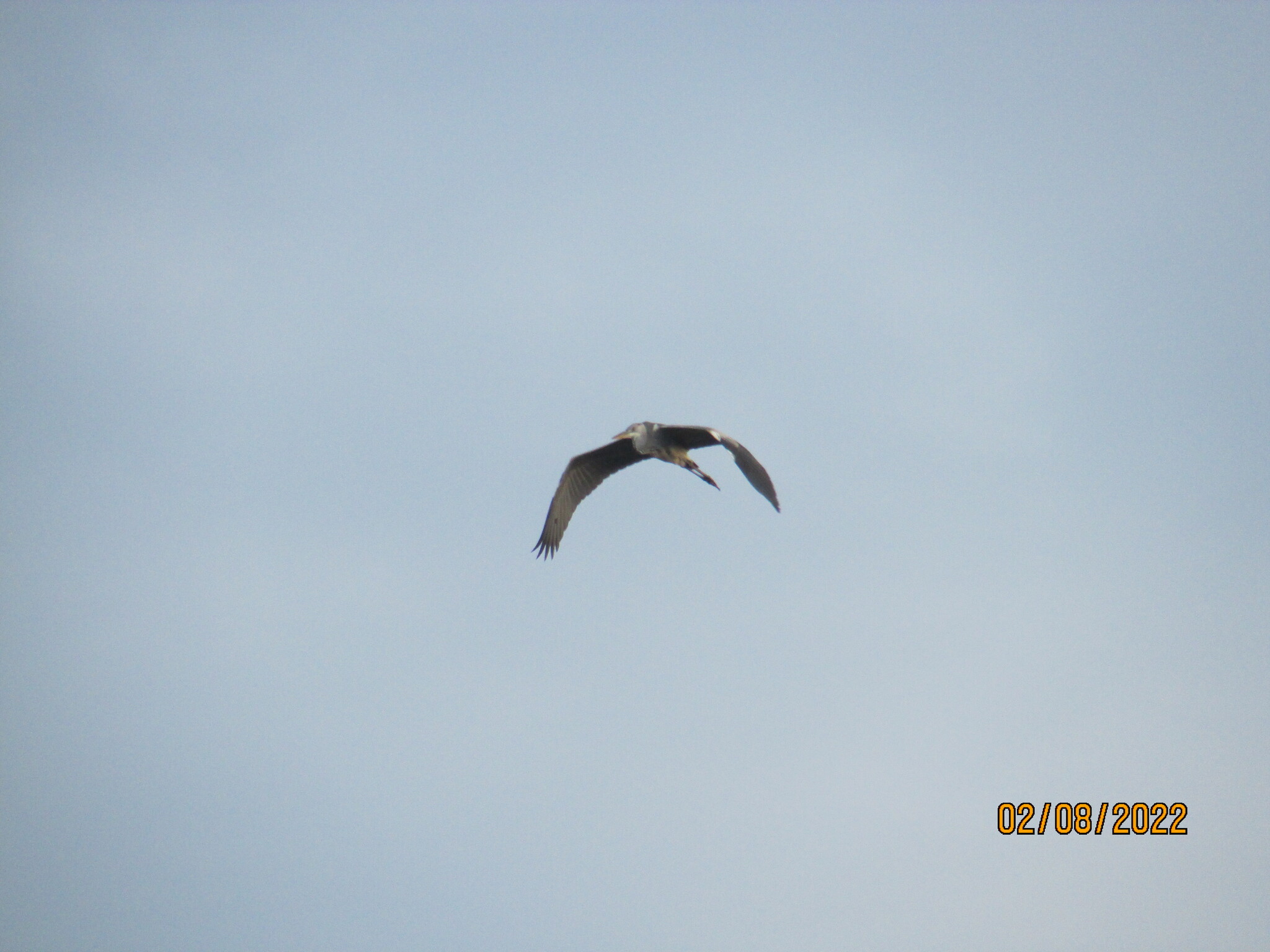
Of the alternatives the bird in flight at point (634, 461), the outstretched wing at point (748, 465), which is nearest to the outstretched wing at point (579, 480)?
the bird in flight at point (634, 461)

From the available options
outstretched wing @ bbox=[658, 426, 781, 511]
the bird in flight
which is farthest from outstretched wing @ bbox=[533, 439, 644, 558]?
outstretched wing @ bbox=[658, 426, 781, 511]

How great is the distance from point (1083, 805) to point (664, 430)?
1222 cm

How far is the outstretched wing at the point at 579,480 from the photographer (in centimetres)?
1911

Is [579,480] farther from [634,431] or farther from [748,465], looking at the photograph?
[748,465]

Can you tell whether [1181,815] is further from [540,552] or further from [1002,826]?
[540,552]

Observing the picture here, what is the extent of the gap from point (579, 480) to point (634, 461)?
102 cm

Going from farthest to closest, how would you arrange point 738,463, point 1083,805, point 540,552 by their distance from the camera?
point 1083,805 → point 540,552 → point 738,463

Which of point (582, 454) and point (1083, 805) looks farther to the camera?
point (1083, 805)

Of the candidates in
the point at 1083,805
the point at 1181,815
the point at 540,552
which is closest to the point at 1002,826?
the point at 1083,805

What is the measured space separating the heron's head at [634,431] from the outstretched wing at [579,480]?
2.37 feet

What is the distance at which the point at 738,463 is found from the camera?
16.0 m

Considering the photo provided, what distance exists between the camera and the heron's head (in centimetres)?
1778

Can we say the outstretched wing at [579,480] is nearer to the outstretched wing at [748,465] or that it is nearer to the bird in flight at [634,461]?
the bird in flight at [634,461]

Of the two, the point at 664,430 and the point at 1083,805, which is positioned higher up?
the point at 664,430
